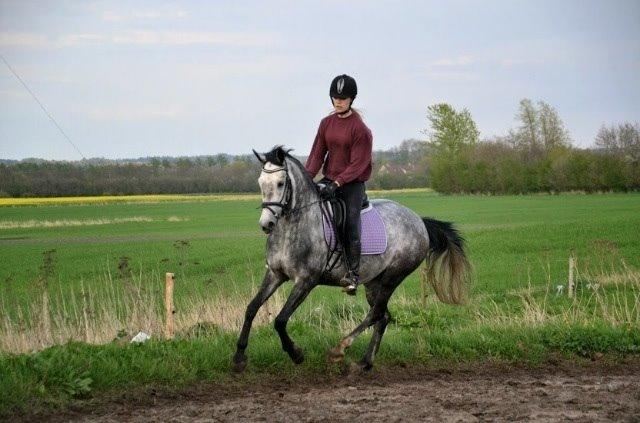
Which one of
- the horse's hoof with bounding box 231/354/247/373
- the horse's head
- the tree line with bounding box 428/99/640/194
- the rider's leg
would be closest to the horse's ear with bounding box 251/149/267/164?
the horse's head

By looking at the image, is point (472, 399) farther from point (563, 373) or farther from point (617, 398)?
point (563, 373)

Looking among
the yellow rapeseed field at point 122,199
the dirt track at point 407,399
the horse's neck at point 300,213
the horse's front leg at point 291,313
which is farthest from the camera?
the yellow rapeseed field at point 122,199

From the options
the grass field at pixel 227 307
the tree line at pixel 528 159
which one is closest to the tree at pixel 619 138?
the tree line at pixel 528 159

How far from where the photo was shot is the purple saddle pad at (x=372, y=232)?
9.76m

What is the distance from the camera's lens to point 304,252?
9.12m

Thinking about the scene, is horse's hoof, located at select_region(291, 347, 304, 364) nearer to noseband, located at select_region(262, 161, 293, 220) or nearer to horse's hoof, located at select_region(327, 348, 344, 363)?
horse's hoof, located at select_region(327, 348, 344, 363)

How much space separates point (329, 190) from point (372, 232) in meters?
0.84

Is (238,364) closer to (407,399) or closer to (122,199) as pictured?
(407,399)

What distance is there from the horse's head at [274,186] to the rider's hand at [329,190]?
48cm

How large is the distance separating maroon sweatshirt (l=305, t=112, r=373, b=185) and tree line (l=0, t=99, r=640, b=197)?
213ft

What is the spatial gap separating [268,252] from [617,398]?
369cm

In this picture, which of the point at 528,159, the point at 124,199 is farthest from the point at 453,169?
the point at 124,199

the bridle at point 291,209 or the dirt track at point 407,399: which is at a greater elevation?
the bridle at point 291,209

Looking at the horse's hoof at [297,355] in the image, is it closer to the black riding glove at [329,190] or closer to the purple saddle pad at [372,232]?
the purple saddle pad at [372,232]
